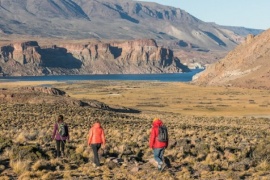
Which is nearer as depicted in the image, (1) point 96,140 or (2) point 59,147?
(1) point 96,140

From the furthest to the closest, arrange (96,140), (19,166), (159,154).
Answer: (96,140) → (159,154) → (19,166)

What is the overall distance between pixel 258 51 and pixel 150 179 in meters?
150

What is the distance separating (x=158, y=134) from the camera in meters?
15.8

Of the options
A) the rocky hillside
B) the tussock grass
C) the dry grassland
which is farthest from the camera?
the rocky hillside

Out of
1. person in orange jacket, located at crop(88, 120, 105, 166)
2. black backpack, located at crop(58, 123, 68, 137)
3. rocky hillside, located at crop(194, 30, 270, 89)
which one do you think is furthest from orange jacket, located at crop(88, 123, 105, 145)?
rocky hillside, located at crop(194, 30, 270, 89)

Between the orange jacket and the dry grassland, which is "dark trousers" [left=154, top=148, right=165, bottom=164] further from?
the dry grassland

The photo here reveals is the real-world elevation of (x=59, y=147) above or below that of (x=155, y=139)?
below

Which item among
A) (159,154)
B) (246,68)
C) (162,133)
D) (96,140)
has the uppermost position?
(162,133)

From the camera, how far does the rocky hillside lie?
144m

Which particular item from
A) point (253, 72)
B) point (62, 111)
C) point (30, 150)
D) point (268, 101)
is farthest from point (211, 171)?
point (253, 72)

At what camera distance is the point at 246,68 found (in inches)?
6004

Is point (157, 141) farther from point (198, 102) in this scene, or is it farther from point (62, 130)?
point (198, 102)

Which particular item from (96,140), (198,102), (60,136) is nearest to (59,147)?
(60,136)

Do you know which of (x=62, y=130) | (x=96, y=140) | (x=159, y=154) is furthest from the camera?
(x=62, y=130)
